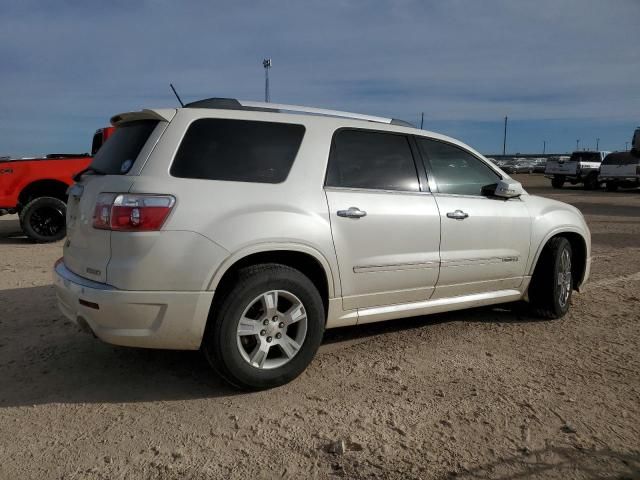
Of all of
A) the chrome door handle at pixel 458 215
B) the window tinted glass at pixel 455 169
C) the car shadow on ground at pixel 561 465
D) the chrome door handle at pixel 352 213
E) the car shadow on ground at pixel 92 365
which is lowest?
the car shadow on ground at pixel 92 365

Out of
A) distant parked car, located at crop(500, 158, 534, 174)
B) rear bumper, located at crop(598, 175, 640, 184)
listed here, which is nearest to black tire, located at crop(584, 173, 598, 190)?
rear bumper, located at crop(598, 175, 640, 184)

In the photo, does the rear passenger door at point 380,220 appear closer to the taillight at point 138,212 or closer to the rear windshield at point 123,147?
the taillight at point 138,212

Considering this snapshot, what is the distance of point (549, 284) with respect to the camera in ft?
16.4

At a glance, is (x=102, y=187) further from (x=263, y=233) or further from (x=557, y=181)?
(x=557, y=181)

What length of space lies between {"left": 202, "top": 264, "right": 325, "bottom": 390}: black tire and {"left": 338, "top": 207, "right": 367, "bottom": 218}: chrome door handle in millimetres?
507

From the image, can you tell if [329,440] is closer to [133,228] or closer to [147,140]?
[133,228]

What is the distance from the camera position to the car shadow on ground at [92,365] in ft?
11.4

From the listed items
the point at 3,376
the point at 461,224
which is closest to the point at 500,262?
the point at 461,224

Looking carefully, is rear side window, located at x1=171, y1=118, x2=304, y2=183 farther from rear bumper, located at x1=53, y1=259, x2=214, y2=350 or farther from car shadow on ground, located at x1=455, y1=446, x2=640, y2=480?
car shadow on ground, located at x1=455, y1=446, x2=640, y2=480

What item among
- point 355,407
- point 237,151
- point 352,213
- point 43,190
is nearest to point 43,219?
point 43,190

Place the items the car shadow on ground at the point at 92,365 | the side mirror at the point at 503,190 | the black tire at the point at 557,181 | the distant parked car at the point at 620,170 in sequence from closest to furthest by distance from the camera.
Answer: the car shadow on ground at the point at 92,365 < the side mirror at the point at 503,190 < the distant parked car at the point at 620,170 < the black tire at the point at 557,181

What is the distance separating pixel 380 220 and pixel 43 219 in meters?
7.70

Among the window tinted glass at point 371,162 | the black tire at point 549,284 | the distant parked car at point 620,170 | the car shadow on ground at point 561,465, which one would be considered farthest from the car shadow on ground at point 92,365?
the distant parked car at point 620,170

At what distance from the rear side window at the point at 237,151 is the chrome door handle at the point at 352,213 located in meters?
0.46
